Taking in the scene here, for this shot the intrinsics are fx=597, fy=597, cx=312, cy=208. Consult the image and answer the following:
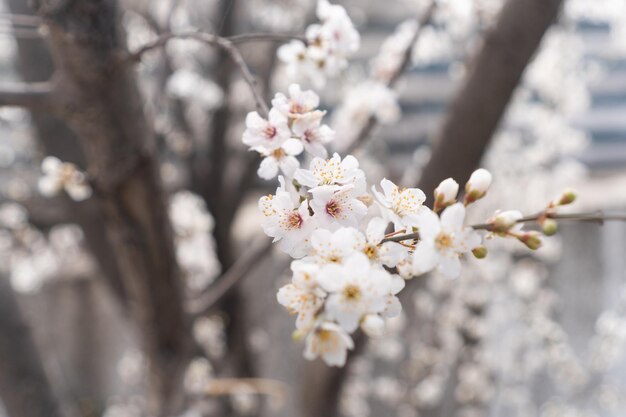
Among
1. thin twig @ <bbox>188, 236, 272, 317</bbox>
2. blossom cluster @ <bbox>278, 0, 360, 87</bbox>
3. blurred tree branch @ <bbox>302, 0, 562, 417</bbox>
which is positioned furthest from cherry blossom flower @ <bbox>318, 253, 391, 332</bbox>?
thin twig @ <bbox>188, 236, 272, 317</bbox>

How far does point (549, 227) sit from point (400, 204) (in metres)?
0.12

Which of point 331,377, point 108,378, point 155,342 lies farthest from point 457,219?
point 108,378

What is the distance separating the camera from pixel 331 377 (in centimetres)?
145

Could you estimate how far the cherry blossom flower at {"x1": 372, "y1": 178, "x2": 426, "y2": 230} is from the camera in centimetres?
49

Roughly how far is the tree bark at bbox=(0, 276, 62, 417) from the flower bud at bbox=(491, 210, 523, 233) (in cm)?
122

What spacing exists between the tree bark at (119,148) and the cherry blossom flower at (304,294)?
501 mm

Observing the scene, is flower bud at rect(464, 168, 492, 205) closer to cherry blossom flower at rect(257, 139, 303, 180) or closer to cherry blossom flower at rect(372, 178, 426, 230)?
cherry blossom flower at rect(372, 178, 426, 230)

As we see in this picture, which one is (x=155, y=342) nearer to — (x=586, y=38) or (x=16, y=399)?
(x=16, y=399)

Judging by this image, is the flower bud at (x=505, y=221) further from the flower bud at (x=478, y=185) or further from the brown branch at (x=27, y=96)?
the brown branch at (x=27, y=96)

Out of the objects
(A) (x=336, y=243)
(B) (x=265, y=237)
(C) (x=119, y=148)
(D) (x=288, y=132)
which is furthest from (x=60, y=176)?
(A) (x=336, y=243)

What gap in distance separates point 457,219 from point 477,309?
2.25 m

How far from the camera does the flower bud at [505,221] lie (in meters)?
0.46

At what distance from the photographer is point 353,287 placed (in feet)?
1.47

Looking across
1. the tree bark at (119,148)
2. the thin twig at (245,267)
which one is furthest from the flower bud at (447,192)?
the thin twig at (245,267)
